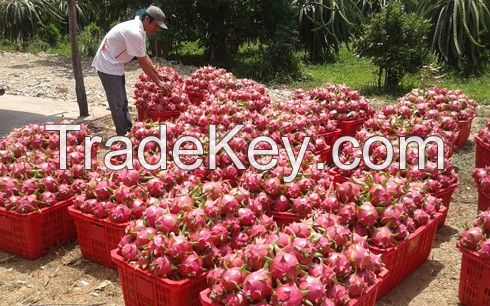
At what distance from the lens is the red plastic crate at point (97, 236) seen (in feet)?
12.2

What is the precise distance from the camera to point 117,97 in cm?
626

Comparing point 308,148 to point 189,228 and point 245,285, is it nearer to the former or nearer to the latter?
point 189,228

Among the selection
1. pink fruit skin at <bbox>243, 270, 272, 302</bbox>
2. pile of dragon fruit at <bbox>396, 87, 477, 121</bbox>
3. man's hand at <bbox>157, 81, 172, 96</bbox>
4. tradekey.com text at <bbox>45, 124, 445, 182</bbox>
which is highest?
man's hand at <bbox>157, 81, 172, 96</bbox>

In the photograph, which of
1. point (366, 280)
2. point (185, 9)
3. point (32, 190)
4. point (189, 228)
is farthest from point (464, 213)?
point (185, 9)

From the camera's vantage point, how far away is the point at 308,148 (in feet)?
15.8

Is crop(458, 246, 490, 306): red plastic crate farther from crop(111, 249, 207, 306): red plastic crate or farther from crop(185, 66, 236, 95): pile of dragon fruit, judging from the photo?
crop(185, 66, 236, 95): pile of dragon fruit

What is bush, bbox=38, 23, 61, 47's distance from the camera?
17.1 meters

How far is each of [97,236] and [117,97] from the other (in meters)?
2.69

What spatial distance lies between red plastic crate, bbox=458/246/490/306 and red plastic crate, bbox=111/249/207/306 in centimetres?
157

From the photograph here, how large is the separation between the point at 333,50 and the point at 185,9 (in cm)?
416

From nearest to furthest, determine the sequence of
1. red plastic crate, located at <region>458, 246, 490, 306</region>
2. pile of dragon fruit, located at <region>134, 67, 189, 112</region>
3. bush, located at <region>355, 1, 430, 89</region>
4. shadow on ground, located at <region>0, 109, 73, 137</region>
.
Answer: red plastic crate, located at <region>458, 246, 490, 306</region> < pile of dragon fruit, located at <region>134, 67, 189, 112</region> < shadow on ground, located at <region>0, 109, 73, 137</region> < bush, located at <region>355, 1, 430, 89</region>

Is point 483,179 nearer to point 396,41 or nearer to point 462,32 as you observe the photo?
point 396,41

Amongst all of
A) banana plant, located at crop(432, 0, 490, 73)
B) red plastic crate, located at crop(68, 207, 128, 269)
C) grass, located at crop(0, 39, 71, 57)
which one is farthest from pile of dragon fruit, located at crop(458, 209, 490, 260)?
grass, located at crop(0, 39, 71, 57)

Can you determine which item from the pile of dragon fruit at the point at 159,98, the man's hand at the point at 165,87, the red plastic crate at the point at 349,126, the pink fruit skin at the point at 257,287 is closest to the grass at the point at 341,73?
the red plastic crate at the point at 349,126
